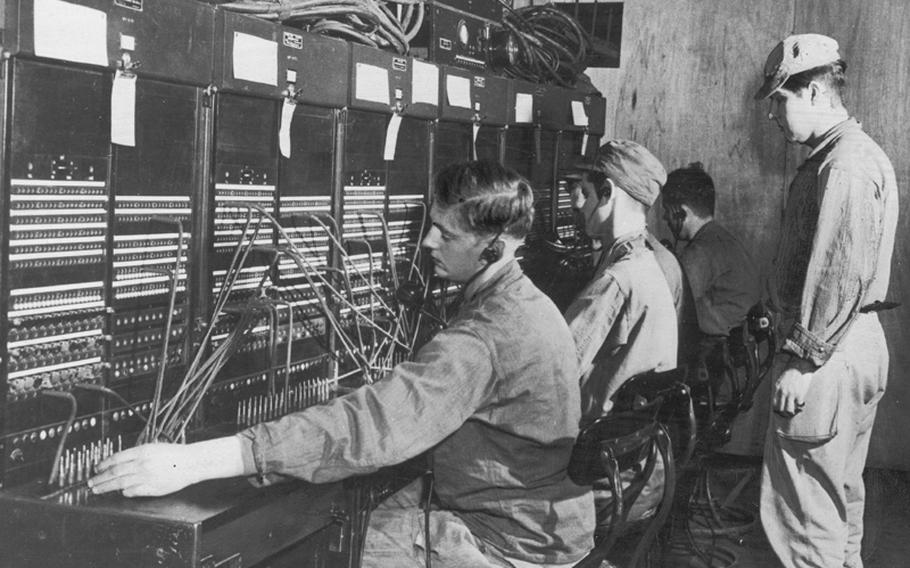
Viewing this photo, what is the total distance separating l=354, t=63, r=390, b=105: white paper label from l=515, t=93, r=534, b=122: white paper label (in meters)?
0.90

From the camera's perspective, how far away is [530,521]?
A: 175 centimetres

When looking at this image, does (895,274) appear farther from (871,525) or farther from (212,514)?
(212,514)

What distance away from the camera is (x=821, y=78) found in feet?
8.52

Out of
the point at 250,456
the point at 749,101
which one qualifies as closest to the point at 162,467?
the point at 250,456

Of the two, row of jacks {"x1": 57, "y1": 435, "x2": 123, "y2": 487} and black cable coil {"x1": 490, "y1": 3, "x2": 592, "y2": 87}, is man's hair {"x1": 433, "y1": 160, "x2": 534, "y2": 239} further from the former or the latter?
black cable coil {"x1": 490, "y1": 3, "x2": 592, "y2": 87}

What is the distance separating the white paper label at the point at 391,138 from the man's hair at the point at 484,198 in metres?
0.46

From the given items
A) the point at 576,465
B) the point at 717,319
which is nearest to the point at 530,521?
the point at 576,465

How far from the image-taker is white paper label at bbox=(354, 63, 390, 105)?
7.20 ft

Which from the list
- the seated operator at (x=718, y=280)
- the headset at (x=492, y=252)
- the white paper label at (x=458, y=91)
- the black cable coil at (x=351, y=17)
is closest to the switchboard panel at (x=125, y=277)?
the black cable coil at (x=351, y=17)

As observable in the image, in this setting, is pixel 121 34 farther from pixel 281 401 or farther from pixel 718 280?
pixel 718 280

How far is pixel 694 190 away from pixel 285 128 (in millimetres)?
2484

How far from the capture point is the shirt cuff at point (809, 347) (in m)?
2.39

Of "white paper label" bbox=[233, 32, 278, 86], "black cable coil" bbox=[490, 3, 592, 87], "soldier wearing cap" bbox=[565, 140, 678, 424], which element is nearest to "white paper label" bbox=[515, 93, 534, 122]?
"black cable coil" bbox=[490, 3, 592, 87]

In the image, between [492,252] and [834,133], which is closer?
Answer: [492,252]
